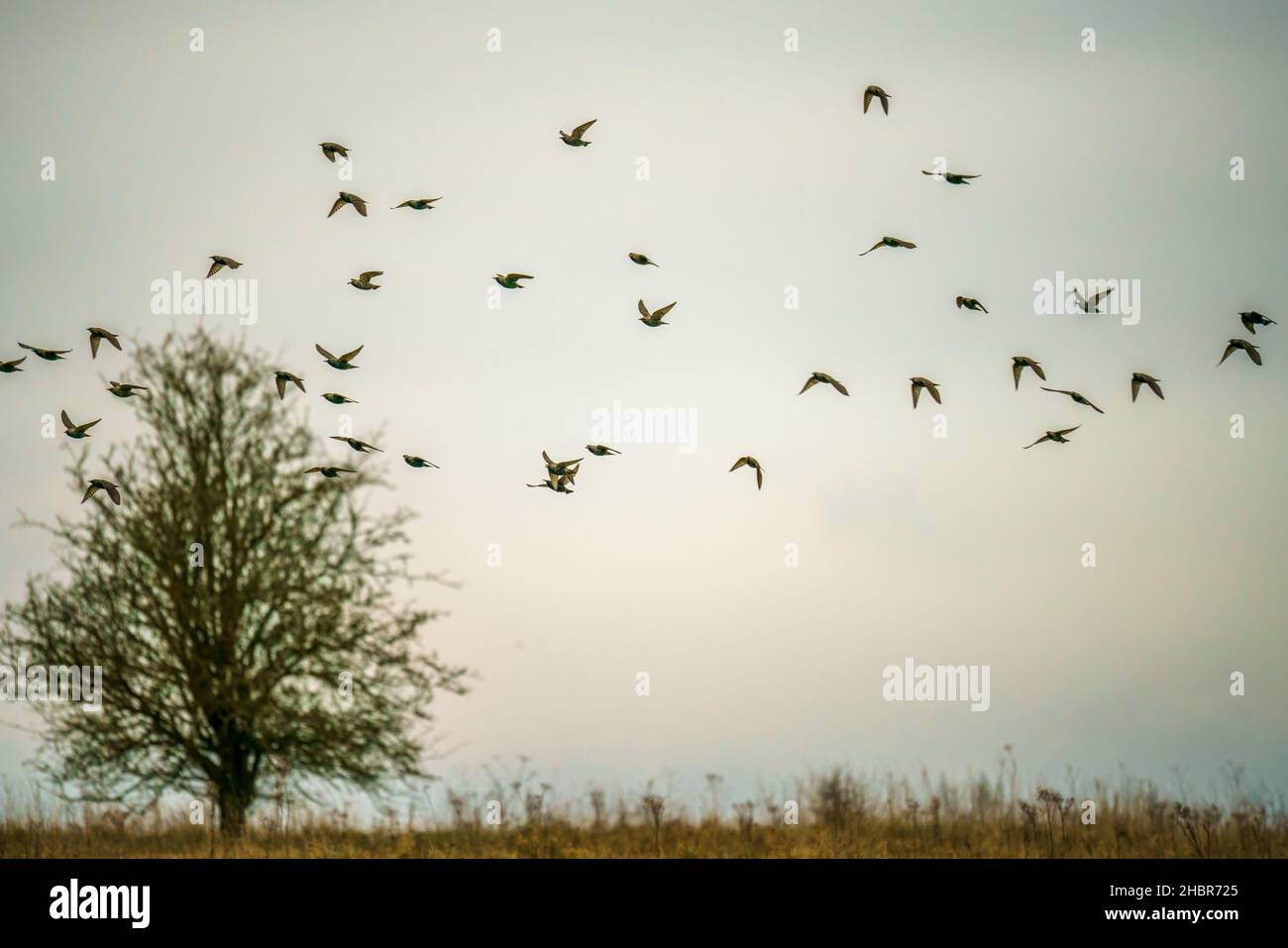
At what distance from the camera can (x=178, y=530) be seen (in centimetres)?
2375

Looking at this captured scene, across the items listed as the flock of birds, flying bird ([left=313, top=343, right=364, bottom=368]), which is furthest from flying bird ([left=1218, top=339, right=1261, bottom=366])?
flying bird ([left=313, top=343, right=364, bottom=368])

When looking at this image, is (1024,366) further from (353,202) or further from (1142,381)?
(353,202)

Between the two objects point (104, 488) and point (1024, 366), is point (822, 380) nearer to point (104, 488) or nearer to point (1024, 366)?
point (1024, 366)

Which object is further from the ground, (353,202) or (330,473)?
(353,202)

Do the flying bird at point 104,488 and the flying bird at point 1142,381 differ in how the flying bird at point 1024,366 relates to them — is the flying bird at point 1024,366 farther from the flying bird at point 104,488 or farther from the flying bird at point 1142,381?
the flying bird at point 104,488

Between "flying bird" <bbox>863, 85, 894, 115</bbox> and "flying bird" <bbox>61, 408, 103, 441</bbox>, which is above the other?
"flying bird" <bbox>863, 85, 894, 115</bbox>

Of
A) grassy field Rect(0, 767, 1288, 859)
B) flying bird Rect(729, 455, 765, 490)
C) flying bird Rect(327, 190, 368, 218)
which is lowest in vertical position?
grassy field Rect(0, 767, 1288, 859)

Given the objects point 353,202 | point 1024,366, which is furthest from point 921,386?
point 353,202

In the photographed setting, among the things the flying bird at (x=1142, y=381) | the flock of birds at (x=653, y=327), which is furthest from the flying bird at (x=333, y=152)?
the flying bird at (x=1142, y=381)

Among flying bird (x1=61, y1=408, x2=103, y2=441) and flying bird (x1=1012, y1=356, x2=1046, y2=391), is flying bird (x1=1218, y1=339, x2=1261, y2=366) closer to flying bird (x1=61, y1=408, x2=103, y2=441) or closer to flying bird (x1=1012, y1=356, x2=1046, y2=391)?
flying bird (x1=1012, y1=356, x2=1046, y2=391)

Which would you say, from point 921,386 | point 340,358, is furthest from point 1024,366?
point 340,358
